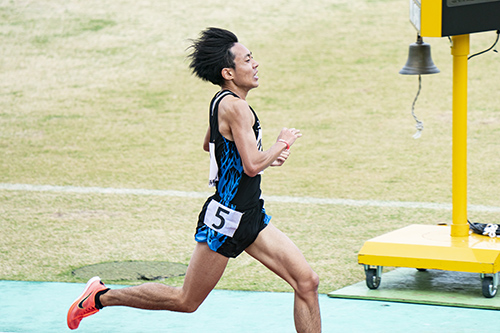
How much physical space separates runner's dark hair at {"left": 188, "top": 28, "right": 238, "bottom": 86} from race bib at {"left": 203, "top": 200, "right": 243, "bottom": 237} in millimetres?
784

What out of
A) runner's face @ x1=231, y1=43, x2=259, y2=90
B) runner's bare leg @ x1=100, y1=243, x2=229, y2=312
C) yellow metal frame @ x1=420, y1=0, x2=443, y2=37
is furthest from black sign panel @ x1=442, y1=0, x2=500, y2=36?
Answer: runner's bare leg @ x1=100, y1=243, x2=229, y2=312

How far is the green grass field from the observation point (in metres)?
8.39

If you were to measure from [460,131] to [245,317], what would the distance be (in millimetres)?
2291

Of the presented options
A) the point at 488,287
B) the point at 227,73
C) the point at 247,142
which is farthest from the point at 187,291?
the point at 488,287

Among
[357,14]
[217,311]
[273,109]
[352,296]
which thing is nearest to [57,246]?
[217,311]

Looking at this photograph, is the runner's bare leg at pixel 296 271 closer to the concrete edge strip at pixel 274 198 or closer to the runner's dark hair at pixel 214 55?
the runner's dark hair at pixel 214 55

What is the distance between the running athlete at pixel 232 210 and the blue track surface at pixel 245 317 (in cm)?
81

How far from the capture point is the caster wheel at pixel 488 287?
6066mm

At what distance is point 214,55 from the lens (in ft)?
16.1

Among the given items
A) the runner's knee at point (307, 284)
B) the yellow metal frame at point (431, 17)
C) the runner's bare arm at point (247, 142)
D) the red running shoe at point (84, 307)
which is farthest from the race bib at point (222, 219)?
the yellow metal frame at point (431, 17)

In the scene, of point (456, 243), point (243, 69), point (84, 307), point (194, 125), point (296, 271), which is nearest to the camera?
point (296, 271)

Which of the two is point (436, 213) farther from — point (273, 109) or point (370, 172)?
point (273, 109)

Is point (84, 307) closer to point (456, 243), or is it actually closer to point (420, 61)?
point (456, 243)

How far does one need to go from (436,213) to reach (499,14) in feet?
11.7
